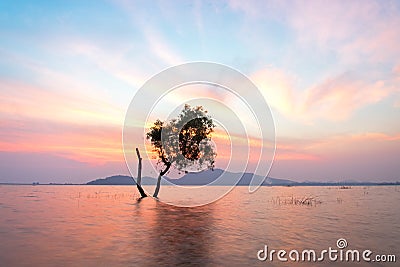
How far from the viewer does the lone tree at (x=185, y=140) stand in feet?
166

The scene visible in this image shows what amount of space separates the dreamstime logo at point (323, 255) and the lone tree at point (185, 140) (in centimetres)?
3188

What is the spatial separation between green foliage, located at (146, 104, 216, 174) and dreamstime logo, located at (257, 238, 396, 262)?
32.1 m

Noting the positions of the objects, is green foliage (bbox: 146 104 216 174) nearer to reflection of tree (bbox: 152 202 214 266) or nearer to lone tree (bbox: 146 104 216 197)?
lone tree (bbox: 146 104 216 197)

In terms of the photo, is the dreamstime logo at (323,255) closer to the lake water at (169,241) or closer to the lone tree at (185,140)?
the lake water at (169,241)

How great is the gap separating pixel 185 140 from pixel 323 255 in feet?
116

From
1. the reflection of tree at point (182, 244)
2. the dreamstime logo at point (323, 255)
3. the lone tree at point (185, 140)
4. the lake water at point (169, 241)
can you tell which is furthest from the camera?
the lone tree at point (185, 140)

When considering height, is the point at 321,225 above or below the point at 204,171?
below

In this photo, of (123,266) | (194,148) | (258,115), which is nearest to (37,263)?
(123,266)

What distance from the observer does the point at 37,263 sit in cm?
1482

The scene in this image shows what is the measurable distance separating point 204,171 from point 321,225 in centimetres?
2456

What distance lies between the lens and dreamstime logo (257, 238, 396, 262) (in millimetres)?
16516

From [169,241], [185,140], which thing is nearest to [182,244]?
[169,241]

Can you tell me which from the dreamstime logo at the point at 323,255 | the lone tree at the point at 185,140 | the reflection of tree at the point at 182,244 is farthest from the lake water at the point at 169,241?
the lone tree at the point at 185,140

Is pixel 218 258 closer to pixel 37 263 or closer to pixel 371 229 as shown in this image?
pixel 37 263
